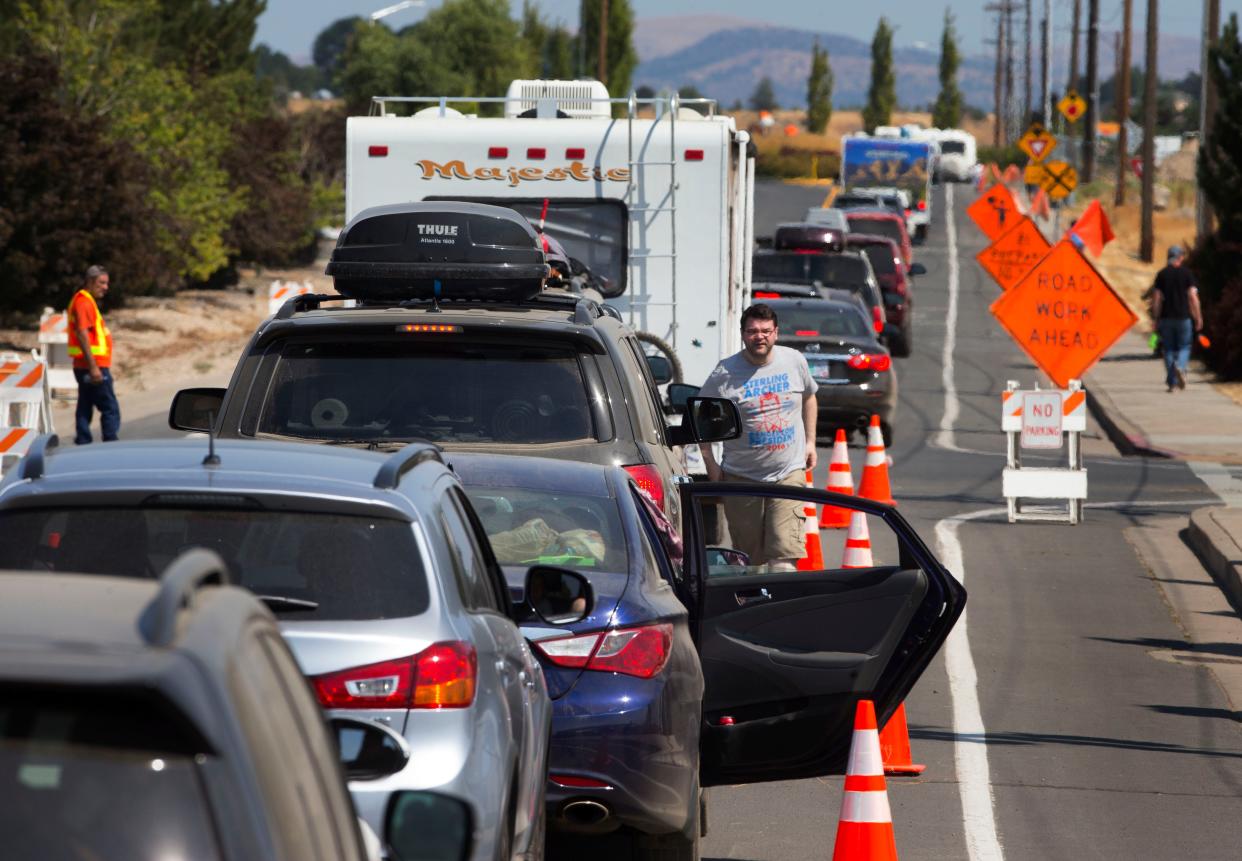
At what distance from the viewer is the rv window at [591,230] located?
15148mm

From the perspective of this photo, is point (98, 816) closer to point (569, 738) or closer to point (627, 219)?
point (569, 738)

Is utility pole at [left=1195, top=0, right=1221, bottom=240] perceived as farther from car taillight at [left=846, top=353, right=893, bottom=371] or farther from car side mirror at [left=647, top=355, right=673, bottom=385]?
car side mirror at [left=647, top=355, right=673, bottom=385]

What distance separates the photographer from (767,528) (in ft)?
36.1

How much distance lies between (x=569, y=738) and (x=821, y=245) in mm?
24683

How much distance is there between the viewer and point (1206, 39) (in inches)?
1419

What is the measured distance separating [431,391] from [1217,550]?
26.8ft

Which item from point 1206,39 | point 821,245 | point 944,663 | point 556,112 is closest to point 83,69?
point 821,245

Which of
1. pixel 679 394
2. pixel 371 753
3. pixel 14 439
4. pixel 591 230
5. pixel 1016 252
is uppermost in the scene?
pixel 591 230

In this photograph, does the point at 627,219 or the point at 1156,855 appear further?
the point at 627,219

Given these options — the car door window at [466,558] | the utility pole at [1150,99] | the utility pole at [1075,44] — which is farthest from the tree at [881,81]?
the car door window at [466,558]

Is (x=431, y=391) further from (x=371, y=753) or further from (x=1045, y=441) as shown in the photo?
(x=1045, y=441)

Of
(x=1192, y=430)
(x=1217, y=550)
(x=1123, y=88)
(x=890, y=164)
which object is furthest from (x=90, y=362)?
(x=890, y=164)

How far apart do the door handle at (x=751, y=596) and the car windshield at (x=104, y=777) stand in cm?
501

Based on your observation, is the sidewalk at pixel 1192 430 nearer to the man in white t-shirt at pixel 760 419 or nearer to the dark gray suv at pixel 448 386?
the man in white t-shirt at pixel 760 419
